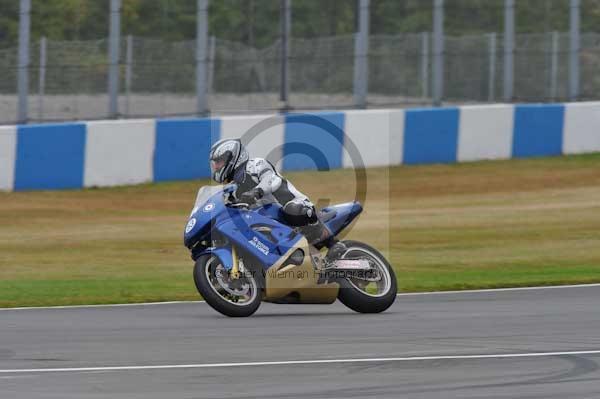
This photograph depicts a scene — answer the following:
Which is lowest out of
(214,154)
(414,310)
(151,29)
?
(414,310)

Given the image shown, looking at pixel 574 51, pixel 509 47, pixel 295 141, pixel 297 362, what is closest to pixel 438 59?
pixel 509 47

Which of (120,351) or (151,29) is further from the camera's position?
(151,29)

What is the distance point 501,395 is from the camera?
6.79 metres

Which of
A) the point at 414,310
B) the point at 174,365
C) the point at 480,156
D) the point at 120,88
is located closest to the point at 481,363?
the point at 174,365

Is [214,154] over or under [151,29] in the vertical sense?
under

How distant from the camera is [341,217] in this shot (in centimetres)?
1041

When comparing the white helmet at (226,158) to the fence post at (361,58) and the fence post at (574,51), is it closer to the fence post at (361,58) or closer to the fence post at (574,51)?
the fence post at (361,58)

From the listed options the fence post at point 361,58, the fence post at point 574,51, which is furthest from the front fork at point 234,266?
the fence post at point 574,51

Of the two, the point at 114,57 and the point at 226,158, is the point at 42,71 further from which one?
the point at 226,158

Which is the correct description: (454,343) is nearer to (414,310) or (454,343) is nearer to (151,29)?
(414,310)

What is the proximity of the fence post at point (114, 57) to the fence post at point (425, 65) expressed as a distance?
5.83m

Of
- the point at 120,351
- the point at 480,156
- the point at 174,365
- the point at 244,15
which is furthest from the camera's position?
the point at 480,156

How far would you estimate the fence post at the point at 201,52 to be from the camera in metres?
20.0

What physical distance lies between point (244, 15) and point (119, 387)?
1394 centimetres
